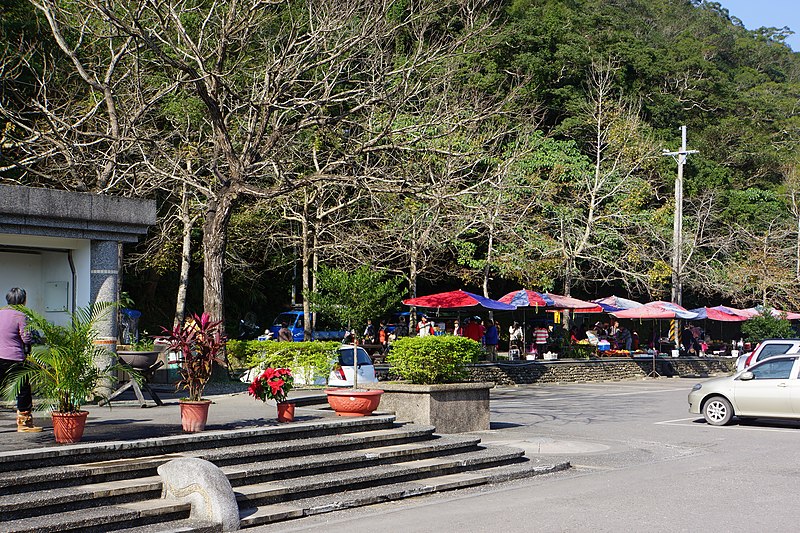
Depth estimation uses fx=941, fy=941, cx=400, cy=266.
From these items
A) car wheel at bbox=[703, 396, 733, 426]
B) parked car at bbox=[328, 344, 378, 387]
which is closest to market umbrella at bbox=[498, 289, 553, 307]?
parked car at bbox=[328, 344, 378, 387]

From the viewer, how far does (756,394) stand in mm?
17969

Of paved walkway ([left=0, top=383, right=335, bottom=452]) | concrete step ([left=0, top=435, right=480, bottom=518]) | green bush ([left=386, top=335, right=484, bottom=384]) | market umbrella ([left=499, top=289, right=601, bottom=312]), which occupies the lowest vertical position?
concrete step ([left=0, top=435, right=480, bottom=518])

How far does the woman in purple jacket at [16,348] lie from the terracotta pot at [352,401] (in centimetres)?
400

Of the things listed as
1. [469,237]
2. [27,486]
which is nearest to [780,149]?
[469,237]

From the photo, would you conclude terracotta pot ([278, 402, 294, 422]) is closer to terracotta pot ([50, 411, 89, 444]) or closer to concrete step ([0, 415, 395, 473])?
concrete step ([0, 415, 395, 473])

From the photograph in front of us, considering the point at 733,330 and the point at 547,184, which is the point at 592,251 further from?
the point at 733,330

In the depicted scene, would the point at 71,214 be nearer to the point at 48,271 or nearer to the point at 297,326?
the point at 48,271

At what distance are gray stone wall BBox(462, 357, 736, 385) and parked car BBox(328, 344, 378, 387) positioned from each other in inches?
236

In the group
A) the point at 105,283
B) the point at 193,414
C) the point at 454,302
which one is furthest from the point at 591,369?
the point at 193,414

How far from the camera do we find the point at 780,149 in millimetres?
61656

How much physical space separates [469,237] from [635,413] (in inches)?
744

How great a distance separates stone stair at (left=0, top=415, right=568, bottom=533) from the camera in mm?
8656

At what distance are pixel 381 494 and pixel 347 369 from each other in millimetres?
11133

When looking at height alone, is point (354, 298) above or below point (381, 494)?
above
